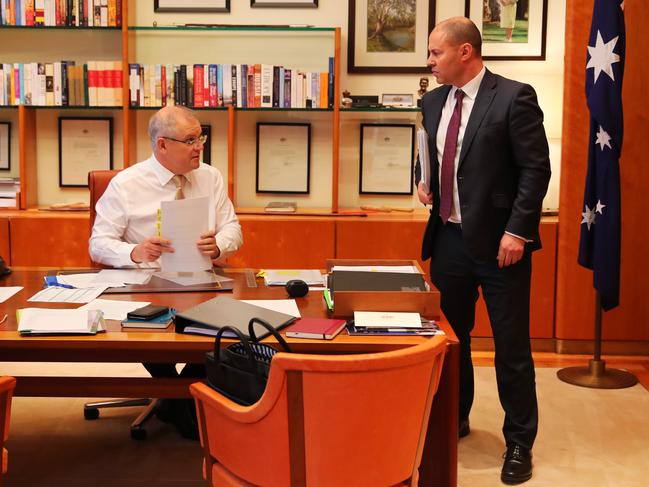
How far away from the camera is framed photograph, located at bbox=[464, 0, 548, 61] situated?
16.8 ft

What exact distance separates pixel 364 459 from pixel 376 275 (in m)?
0.99

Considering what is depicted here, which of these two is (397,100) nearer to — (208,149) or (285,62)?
(285,62)

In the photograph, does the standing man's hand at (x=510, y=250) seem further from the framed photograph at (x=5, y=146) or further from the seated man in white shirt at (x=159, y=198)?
the framed photograph at (x=5, y=146)

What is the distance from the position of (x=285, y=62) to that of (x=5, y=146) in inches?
68.8

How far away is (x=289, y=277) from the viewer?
10.6 ft

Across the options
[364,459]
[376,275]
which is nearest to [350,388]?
[364,459]

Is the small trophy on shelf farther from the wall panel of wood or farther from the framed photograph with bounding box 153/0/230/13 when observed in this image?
the framed photograph with bounding box 153/0/230/13

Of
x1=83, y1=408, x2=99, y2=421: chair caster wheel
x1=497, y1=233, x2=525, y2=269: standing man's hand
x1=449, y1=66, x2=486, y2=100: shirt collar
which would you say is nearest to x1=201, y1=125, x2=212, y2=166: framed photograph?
x1=83, y1=408, x2=99, y2=421: chair caster wheel

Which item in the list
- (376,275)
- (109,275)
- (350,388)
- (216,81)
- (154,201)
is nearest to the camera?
(350,388)

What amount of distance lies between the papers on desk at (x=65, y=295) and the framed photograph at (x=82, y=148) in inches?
93.8

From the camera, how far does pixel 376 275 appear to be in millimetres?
2877

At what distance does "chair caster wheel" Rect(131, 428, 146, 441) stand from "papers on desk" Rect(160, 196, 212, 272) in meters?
0.87

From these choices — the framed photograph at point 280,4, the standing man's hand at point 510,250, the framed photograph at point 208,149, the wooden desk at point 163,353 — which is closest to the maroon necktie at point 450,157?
the standing man's hand at point 510,250

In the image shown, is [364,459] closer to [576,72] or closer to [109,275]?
[109,275]
